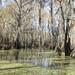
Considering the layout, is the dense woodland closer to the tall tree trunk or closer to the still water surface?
the tall tree trunk

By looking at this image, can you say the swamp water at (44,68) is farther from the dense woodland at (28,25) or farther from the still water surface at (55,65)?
the dense woodland at (28,25)

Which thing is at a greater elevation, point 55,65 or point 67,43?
point 67,43

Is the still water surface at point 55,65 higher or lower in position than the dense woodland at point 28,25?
lower

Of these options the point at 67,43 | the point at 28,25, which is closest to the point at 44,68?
the point at 67,43

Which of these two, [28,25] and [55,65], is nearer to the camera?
[55,65]

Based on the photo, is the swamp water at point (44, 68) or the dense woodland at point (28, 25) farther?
the dense woodland at point (28, 25)

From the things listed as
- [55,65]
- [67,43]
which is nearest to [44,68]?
[55,65]

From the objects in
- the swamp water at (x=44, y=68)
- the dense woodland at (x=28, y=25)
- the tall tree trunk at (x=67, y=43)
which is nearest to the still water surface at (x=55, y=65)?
the swamp water at (x=44, y=68)

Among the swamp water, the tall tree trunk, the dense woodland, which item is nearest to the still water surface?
the swamp water

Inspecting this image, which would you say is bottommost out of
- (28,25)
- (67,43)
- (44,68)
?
(44,68)

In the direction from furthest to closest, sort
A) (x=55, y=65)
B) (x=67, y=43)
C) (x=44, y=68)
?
(x=67, y=43), (x=55, y=65), (x=44, y=68)

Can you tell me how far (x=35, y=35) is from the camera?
33.8 m

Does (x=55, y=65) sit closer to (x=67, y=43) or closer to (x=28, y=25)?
(x=67, y=43)

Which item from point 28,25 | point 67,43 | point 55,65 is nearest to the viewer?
point 55,65
